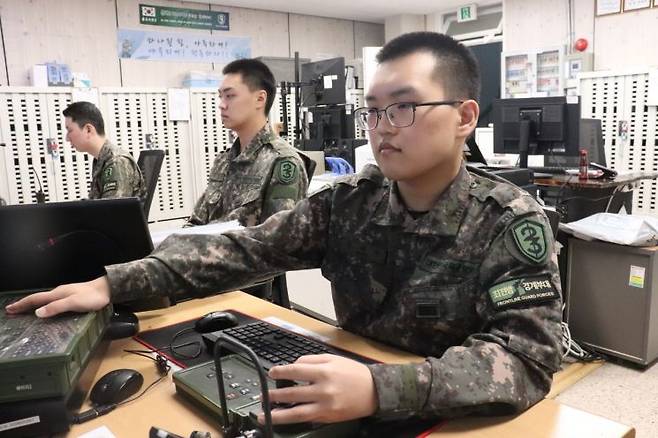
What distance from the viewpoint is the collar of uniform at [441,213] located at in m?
1.09

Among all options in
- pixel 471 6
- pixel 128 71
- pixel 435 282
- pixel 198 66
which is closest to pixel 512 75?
pixel 471 6

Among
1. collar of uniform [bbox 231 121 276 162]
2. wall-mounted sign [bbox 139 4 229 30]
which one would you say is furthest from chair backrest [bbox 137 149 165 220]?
wall-mounted sign [bbox 139 4 229 30]

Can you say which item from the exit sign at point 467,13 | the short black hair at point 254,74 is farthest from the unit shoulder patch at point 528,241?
the exit sign at point 467,13

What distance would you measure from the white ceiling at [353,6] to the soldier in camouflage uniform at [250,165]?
4.66 m

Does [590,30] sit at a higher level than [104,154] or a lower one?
higher

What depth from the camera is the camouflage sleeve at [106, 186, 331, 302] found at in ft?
3.83

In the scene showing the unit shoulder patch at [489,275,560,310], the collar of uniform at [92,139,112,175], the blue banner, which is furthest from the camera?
the blue banner

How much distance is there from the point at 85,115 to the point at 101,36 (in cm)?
300

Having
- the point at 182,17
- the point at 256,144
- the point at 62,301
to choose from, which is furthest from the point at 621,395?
the point at 182,17

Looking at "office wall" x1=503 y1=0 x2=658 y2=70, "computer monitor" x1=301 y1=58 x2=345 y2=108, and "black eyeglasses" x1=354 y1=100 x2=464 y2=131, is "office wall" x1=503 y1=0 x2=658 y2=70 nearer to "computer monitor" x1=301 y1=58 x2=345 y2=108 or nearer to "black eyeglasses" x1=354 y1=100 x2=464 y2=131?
"computer monitor" x1=301 y1=58 x2=345 y2=108

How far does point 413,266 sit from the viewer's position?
1131mm

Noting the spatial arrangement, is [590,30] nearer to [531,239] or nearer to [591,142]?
[591,142]

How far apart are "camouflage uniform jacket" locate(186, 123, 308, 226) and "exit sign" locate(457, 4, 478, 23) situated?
578 cm

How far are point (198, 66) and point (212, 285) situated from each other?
614 centimetres
